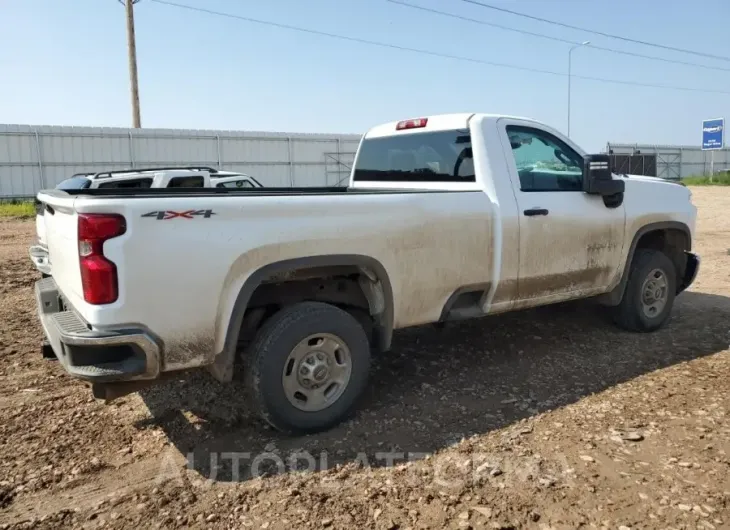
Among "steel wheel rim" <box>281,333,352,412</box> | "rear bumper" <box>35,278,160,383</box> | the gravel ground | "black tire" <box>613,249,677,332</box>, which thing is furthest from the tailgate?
"black tire" <box>613,249,677,332</box>

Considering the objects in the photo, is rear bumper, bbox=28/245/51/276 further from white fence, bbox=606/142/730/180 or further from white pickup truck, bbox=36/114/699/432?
white fence, bbox=606/142/730/180

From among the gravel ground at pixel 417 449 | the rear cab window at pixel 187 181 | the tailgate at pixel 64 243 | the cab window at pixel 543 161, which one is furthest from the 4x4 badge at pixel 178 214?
the rear cab window at pixel 187 181

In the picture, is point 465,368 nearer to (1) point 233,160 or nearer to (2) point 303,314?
(2) point 303,314

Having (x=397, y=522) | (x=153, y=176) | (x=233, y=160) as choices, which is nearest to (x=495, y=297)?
(x=397, y=522)

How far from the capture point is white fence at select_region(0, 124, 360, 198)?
75.9 ft

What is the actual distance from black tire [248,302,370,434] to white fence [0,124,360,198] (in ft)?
76.9

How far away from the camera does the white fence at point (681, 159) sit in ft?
142

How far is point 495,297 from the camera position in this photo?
4.45m

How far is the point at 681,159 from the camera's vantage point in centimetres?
4547

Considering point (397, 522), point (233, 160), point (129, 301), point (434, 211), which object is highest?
point (233, 160)

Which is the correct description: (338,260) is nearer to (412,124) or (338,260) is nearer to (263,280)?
(263,280)

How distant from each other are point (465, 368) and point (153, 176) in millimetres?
7894

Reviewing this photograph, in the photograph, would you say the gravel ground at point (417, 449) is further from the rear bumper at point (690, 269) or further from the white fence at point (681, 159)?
the white fence at point (681, 159)

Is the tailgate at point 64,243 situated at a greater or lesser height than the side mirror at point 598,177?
lesser
